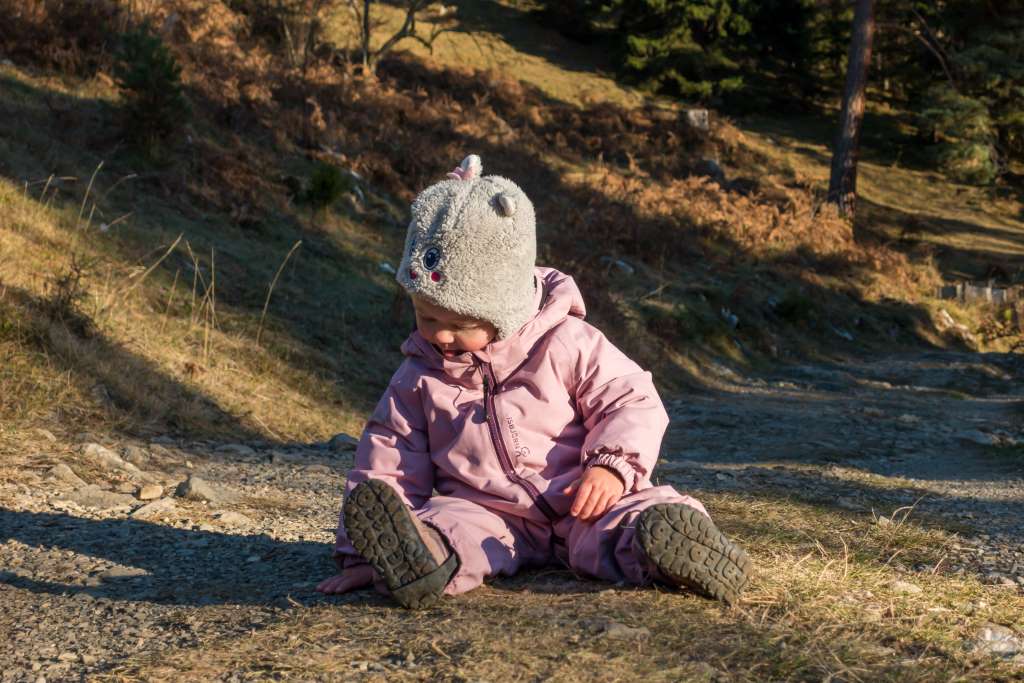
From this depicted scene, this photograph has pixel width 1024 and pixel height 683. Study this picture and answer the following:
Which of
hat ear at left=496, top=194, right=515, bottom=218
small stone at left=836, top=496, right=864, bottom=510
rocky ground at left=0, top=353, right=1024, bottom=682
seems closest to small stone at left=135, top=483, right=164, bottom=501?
rocky ground at left=0, top=353, right=1024, bottom=682

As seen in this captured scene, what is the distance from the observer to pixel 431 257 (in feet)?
10.4

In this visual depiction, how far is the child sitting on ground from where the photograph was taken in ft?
10.1

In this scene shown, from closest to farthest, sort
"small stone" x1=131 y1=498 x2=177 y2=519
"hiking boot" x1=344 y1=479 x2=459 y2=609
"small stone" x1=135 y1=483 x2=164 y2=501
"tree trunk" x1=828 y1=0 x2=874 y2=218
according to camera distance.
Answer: "hiking boot" x1=344 y1=479 x2=459 y2=609 → "small stone" x1=131 y1=498 x2=177 y2=519 → "small stone" x1=135 y1=483 x2=164 y2=501 → "tree trunk" x1=828 y1=0 x2=874 y2=218

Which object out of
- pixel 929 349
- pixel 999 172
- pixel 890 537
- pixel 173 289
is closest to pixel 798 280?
pixel 929 349

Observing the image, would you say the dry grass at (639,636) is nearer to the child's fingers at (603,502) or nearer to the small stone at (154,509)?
the child's fingers at (603,502)

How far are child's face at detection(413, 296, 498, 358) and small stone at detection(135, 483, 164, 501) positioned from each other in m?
1.87

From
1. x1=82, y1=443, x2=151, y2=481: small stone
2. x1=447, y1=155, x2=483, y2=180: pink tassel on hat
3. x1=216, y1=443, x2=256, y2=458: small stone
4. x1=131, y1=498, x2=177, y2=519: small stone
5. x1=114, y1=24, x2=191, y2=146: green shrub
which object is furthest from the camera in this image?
x1=114, y1=24, x2=191, y2=146: green shrub

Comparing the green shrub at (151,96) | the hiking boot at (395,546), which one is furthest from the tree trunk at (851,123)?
the hiking boot at (395,546)

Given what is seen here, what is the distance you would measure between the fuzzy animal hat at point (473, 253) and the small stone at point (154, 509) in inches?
66.9

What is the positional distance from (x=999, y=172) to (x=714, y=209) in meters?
7.61

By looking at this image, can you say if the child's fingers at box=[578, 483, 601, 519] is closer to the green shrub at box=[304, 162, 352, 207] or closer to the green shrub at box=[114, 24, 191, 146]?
the green shrub at box=[114, 24, 191, 146]

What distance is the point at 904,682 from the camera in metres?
2.37

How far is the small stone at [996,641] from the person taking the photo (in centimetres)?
268

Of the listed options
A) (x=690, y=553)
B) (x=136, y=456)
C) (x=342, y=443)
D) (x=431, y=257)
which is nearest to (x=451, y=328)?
(x=431, y=257)
